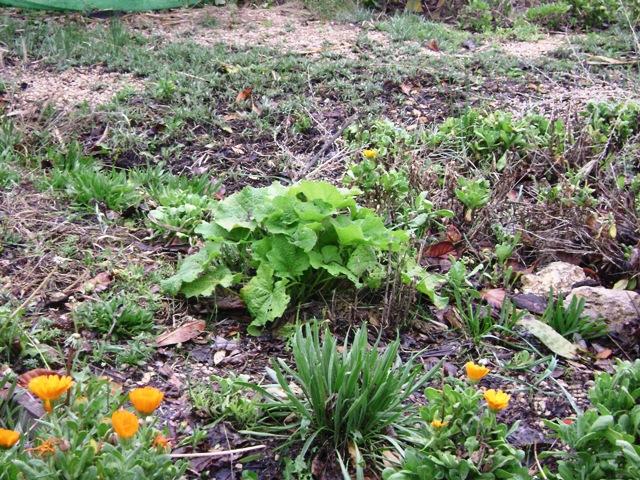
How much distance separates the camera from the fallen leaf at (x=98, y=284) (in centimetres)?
284

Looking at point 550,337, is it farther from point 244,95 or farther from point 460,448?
point 244,95

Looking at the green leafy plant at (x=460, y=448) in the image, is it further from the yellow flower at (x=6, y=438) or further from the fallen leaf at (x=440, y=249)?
the fallen leaf at (x=440, y=249)

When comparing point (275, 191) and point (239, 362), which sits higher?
point (275, 191)

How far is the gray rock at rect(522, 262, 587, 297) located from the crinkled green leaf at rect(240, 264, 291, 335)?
107 cm

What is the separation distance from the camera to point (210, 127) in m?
4.51

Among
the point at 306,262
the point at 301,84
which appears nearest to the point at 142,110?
the point at 301,84

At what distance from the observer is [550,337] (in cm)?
272

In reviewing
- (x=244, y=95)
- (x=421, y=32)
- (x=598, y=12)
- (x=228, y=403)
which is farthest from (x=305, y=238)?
(x=598, y=12)

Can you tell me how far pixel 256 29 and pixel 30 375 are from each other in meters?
4.50

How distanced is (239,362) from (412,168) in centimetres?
154

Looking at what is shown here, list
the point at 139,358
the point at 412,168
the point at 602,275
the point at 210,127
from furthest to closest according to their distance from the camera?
1. the point at 210,127
2. the point at 412,168
3. the point at 602,275
4. the point at 139,358

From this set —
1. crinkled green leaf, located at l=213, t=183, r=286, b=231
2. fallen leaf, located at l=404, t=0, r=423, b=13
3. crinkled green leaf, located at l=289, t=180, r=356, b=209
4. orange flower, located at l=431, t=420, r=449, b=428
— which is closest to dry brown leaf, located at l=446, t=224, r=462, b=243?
crinkled green leaf, located at l=289, t=180, r=356, b=209

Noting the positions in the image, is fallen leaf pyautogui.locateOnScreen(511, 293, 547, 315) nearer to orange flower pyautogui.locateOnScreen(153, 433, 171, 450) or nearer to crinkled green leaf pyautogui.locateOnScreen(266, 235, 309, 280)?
crinkled green leaf pyautogui.locateOnScreen(266, 235, 309, 280)

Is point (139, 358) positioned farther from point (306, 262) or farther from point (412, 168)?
point (412, 168)
